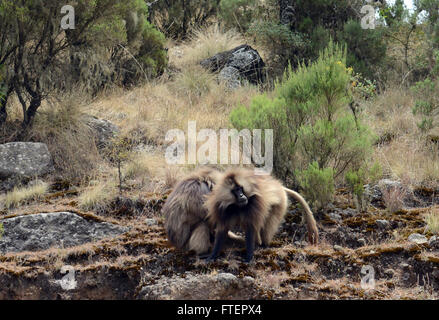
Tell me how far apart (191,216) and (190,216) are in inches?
0.4

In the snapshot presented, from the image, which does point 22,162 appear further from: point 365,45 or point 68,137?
point 365,45

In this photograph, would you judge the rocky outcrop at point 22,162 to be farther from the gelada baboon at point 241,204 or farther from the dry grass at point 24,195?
the gelada baboon at point 241,204

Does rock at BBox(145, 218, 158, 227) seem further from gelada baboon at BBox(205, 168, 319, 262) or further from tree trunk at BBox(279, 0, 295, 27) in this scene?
tree trunk at BBox(279, 0, 295, 27)

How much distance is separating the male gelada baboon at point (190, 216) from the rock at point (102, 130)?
351 centimetres

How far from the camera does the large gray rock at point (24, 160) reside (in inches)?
297

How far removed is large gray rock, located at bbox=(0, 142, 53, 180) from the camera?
7537 mm

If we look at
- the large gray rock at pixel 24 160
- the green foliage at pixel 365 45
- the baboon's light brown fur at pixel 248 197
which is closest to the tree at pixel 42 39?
the large gray rock at pixel 24 160

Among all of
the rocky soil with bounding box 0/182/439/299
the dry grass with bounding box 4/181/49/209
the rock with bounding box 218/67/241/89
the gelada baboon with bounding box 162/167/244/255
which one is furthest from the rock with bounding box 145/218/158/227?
the rock with bounding box 218/67/241/89

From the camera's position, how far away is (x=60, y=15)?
8.46 m

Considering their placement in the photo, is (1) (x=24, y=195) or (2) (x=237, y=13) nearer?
(1) (x=24, y=195)

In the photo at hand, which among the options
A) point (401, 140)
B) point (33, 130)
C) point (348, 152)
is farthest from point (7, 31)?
point (401, 140)
